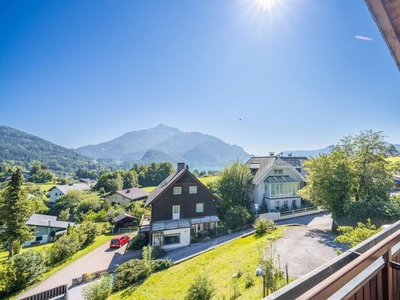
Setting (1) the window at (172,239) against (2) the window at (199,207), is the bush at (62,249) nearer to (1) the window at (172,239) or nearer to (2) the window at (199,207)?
(1) the window at (172,239)

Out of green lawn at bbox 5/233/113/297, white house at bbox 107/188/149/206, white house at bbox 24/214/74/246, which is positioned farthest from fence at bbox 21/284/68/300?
white house at bbox 107/188/149/206

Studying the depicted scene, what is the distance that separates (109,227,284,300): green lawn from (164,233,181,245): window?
15.7ft

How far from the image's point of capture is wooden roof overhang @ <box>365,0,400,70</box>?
A: 96.3 inches

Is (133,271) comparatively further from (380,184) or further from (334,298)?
(380,184)

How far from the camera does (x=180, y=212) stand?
2223 centimetres

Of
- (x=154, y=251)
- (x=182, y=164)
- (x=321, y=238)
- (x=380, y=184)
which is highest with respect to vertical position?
(x=182, y=164)

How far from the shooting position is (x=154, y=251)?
18.1 meters

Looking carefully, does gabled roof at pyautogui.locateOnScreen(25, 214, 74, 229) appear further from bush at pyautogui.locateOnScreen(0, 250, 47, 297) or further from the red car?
bush at pyautogui.locateOnScreen(0, 250, 47, 297)

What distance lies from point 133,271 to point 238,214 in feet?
43.4

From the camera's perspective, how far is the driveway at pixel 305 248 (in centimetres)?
1104

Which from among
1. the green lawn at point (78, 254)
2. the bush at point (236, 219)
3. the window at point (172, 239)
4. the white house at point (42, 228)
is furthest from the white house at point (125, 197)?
the bush at point (236, 219)

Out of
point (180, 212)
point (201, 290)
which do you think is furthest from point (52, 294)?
point (180, 212)

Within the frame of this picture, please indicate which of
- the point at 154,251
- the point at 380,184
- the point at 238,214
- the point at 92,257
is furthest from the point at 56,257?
the point at 380,184

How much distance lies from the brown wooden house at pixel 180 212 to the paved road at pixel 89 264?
3067 millimetres
